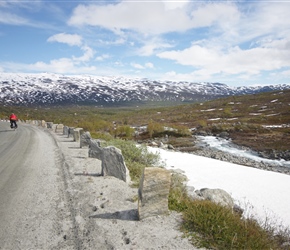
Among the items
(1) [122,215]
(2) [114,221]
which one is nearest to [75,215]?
(2) [114,221]

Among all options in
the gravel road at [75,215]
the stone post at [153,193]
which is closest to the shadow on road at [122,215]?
the gravel road at [75,215]

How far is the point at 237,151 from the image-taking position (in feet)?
82.1

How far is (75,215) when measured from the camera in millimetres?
6008

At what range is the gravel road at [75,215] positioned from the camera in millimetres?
4898

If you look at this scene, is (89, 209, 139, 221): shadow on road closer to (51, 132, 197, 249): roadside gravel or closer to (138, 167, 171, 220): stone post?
(51, 132, 197, 249): roadside gravel

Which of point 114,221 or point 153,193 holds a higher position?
point 153,193

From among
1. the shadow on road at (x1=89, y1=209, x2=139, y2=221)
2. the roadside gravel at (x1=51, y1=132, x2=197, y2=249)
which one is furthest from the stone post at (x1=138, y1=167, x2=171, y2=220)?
the shadow on road at (x1=89, y1=209, x2=139, y2=221)

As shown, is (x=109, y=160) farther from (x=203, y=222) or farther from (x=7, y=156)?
(x=7, y=156)

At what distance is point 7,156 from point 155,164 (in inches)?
308

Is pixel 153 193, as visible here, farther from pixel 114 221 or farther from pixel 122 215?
→ pixel 114 221

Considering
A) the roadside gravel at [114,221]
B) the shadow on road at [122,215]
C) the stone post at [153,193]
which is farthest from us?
the shadow on road at [122,215]

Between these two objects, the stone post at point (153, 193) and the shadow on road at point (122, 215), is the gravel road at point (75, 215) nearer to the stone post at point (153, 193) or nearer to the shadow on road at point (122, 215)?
the shadow on road at point (122, 215)

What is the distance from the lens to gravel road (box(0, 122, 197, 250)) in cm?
490

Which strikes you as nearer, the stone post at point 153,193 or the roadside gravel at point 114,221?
the roadside gravel at point 114,221
